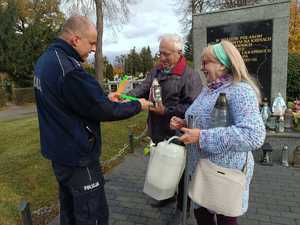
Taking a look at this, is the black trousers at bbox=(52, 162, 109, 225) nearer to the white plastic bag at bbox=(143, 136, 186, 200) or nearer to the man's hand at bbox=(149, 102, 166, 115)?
the white plastic bag at bbox=(143, 136, 186, 200)

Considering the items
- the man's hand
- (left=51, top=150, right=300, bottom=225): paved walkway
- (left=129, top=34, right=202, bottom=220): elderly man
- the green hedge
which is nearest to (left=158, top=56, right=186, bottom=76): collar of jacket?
(left=129, top=34, right=202, bottom=220): elderly man

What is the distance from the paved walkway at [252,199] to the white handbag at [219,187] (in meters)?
1.38

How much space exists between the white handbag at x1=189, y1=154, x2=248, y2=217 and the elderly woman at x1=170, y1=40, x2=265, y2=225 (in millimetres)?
76

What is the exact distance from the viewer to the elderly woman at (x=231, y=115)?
6.15 feet

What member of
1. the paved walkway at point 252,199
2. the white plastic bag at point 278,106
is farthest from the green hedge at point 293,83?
the paved walkway at point 252,199

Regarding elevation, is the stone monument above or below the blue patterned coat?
above

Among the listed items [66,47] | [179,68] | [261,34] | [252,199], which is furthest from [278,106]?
[66,47]

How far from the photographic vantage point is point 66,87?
194 cm

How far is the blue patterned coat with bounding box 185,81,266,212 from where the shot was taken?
186cm

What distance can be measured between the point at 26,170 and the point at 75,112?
3421 mm

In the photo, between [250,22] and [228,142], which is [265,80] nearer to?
[250,22]

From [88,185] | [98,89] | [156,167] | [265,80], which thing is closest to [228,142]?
[156,167]

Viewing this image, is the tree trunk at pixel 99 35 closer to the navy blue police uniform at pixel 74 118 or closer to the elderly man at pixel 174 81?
the elderly man at pixel 174 81

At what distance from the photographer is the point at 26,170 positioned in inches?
193
